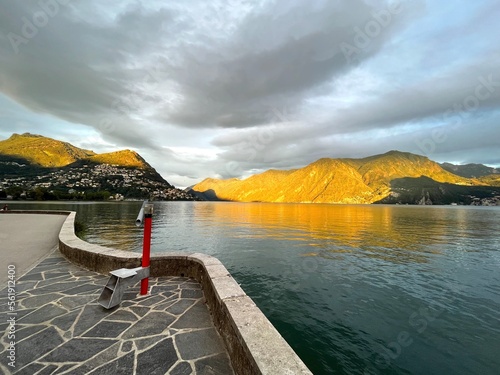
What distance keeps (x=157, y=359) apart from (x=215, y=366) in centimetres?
95

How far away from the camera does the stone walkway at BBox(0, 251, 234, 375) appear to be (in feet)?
12.0

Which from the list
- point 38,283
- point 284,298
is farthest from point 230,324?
point 284,298

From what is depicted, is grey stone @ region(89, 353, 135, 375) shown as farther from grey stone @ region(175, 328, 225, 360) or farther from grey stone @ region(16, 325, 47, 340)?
grey stone @ region(16, 325, 47, 340)

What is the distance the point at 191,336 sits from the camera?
4.45m

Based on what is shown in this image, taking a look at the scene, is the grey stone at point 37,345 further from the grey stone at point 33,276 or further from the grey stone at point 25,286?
the grey stone at point 33,276

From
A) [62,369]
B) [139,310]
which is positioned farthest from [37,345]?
[139,310]

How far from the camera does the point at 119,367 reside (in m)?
3.61

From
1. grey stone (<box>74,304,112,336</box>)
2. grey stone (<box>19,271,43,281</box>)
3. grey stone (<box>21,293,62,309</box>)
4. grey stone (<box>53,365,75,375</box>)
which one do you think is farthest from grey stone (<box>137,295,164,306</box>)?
grey stone (<box>19,271,43,281</box>)

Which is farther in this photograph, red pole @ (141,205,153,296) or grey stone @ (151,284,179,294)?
grey stone @ (151,284,179,294)

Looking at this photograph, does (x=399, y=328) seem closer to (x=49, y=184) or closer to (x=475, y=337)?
(x=475, y=337)

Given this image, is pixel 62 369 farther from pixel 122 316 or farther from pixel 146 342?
pixel 122 316

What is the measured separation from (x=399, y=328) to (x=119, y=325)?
9243mm

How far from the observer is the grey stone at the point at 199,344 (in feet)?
13.0

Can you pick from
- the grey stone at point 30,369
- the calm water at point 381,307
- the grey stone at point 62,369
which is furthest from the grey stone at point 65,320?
the calm water at point 381,307
